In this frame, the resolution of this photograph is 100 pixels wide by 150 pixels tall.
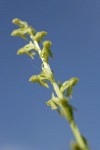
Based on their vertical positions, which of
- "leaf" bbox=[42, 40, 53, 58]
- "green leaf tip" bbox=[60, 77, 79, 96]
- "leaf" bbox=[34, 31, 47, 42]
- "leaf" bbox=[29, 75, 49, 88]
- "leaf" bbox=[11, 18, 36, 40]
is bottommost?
"green leaf tip" bbox=[60, 77, 79, 96]

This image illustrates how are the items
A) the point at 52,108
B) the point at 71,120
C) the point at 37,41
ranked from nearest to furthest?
the point at 71,120
the point at 52,108
the point at 37,41

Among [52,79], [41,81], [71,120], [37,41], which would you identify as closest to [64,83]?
[52,79]

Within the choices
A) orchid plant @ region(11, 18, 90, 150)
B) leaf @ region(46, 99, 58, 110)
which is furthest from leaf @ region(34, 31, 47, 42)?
leaf @ region(46, 99, 58, 110)

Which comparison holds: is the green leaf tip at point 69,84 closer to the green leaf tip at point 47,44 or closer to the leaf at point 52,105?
the leaf at point 52,105

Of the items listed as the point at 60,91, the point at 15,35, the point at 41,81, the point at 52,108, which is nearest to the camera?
the point at 60,91

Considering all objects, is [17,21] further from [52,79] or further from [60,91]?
[60,91]

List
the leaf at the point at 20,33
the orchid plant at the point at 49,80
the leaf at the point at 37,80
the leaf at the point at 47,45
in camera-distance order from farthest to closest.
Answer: the leaf at the point at 20,33, the leaf at the point at 47,45, the leaf at the point at 37,80, the orchid plant at the point at 49,80

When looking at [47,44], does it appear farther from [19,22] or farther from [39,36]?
[19,22]

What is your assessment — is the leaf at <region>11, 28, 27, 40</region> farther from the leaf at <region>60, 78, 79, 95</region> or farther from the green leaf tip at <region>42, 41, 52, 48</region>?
the leaf at <region>60, 78, 79, 95</region>

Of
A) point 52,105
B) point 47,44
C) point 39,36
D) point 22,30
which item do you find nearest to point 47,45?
point 47,44

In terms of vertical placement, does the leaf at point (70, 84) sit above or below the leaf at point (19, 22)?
below

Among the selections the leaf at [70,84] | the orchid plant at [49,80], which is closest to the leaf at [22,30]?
the orchid plant at [49,80]
